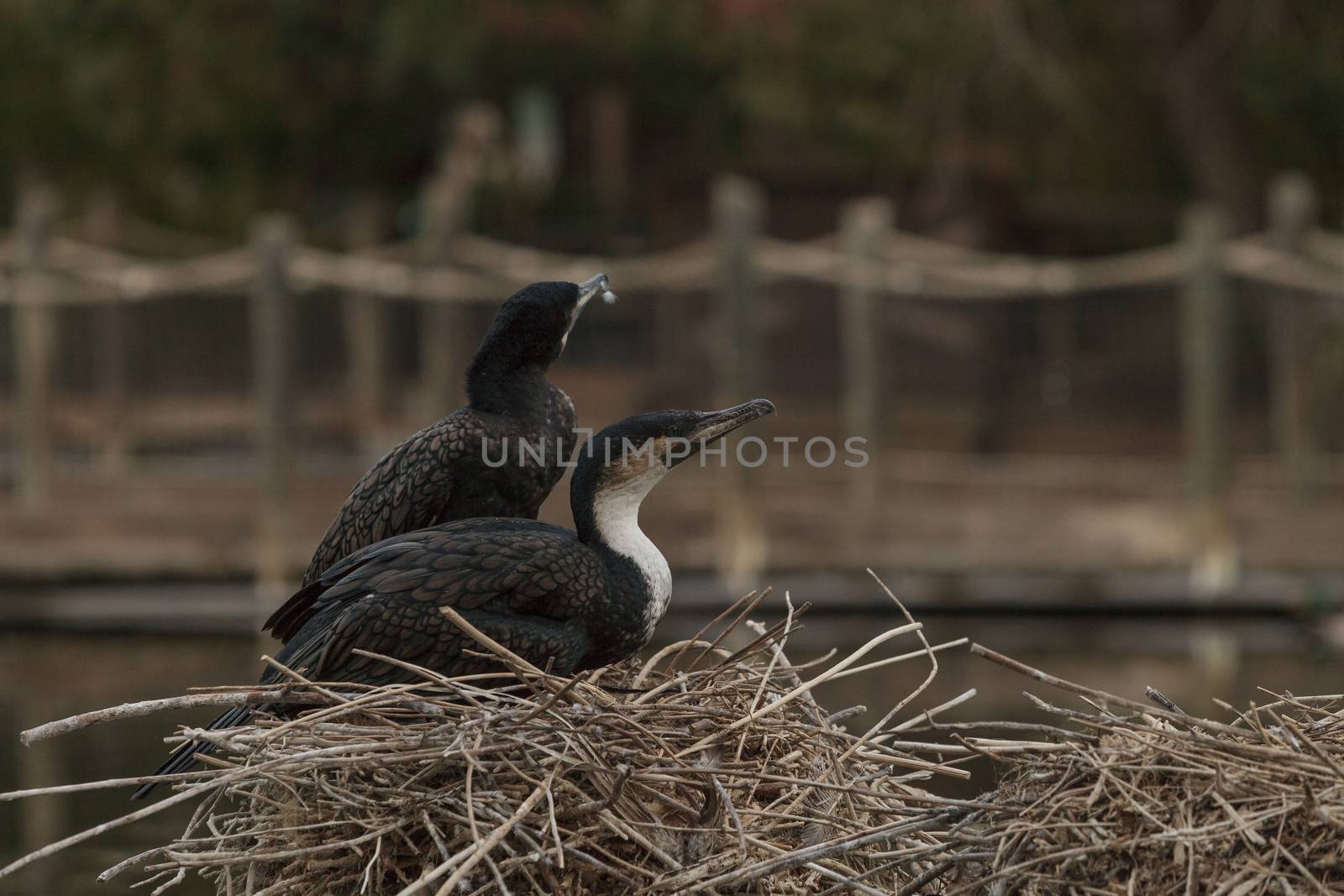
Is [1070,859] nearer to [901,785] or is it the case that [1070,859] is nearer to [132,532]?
[901,785]

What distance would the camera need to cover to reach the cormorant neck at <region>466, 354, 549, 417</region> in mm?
4430

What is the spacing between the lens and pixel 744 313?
1148cm

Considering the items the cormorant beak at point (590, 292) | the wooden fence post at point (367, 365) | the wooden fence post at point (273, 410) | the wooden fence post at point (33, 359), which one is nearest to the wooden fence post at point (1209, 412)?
the wooden fence post at point (367, 365)

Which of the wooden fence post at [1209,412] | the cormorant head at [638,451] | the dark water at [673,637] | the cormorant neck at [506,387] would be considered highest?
the cormorant neck at [506,387]

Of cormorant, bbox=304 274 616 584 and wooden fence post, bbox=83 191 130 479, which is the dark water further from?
cormorant, bbox=304 274 616 584

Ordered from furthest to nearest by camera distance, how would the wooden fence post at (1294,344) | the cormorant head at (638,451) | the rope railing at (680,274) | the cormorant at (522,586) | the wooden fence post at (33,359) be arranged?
the wooden fence post at (33,359) < the wooden fence post at (1294,344) < the rope railing at (680,274) < the cormorant head at (638,451) < the cormorant at (522,586)

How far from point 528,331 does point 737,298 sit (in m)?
7.15

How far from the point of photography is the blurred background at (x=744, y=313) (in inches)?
444

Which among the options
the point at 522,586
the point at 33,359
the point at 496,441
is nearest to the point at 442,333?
the point at 33,359

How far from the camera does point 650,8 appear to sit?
15.6 metres

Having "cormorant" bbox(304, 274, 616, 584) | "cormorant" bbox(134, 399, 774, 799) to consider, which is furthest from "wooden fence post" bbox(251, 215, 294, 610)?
"cormorant" bbox(134, 399, 774, 799)

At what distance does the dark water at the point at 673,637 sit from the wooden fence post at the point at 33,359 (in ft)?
3.98

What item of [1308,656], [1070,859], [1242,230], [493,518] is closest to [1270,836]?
[1070,859]

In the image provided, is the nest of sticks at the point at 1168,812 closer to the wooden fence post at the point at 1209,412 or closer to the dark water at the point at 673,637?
the dark water at the point at 673,637
